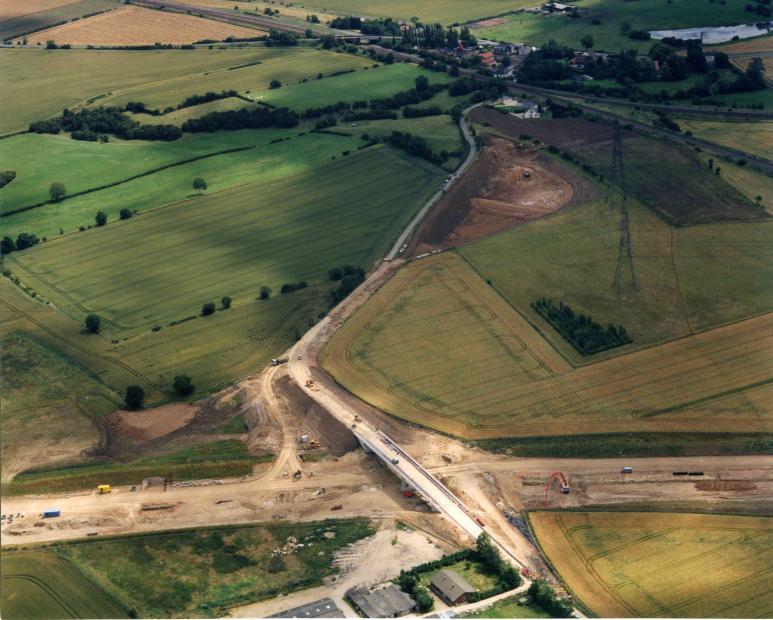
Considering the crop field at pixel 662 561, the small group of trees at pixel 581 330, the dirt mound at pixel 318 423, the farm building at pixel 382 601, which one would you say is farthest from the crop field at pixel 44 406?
the small group of trees at pixel 581 330

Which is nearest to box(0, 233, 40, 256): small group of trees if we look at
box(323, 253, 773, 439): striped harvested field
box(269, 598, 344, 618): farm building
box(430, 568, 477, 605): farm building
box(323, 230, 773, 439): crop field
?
box(323, 230, 773, 439): crop field

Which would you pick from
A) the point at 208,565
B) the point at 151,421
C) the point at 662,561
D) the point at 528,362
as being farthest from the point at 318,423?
the point at 662,561

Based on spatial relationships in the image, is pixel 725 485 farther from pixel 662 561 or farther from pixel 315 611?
pixel 315 611

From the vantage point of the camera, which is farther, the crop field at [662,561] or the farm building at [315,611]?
the crop field at [662,561]

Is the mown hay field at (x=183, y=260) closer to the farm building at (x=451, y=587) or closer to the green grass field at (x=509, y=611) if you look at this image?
the farm building at (x=451, y=587)

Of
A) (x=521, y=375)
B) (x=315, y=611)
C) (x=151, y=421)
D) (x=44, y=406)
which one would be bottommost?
(x=315, y=611)

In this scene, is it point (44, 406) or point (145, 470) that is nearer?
point (145, 470)
